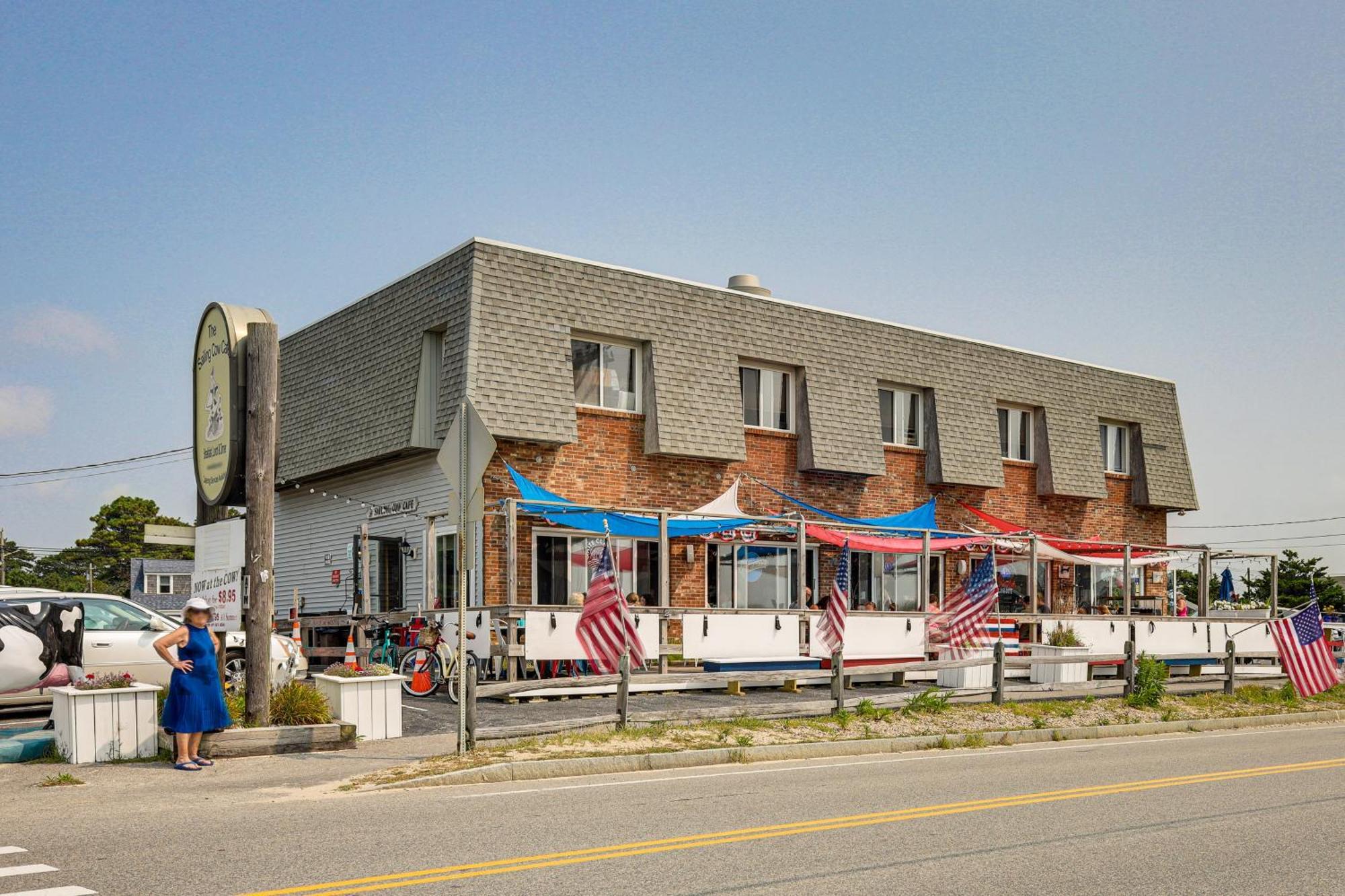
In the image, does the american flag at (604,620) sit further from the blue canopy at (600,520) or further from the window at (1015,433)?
the window at (1015,433)

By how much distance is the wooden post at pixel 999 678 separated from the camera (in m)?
A: 19.2

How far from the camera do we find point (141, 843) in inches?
340

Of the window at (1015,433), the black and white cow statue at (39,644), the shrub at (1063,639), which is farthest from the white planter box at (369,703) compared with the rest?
the window at (1015,433)

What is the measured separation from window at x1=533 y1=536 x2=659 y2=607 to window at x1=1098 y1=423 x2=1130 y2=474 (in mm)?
14881

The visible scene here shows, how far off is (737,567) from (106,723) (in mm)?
15678

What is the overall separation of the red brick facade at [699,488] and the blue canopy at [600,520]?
0.69 metres

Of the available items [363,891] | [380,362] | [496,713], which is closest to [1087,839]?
[363,891]

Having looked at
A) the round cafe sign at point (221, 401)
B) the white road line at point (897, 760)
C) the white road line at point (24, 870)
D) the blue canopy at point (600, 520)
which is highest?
the round cafe sign at point (221, 401)

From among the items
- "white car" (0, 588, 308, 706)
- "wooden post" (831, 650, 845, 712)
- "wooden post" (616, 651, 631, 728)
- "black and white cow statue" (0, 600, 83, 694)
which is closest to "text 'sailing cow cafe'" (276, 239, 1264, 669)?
"wooden post" (831, 650, 845, 712)

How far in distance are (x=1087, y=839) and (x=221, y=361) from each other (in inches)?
422

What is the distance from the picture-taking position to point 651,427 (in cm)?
2500

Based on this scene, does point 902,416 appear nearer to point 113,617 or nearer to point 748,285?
point 748,285

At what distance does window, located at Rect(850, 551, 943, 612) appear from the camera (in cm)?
2933

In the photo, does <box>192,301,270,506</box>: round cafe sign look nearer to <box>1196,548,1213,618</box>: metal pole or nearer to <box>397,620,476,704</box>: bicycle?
<box>397,620,476,704</box>: bicycle
